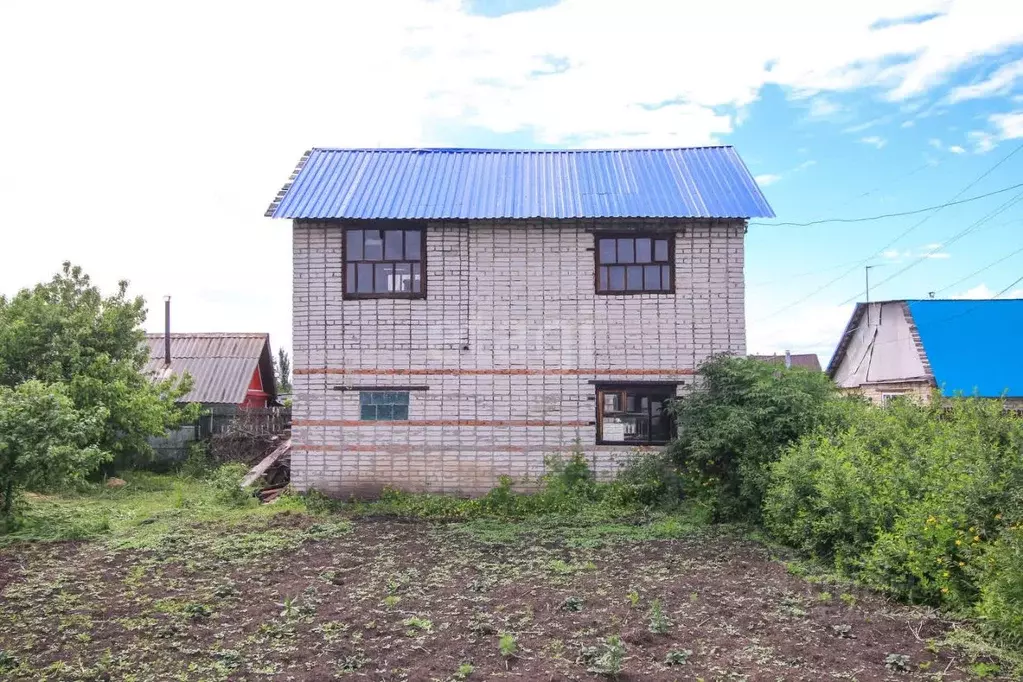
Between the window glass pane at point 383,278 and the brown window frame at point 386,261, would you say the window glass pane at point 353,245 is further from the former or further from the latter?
the window glass pane at point 383,278

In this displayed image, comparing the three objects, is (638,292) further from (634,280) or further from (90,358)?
(90,358)

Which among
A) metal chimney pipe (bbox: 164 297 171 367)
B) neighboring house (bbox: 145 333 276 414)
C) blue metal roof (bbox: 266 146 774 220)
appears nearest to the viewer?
blue metal roof (bbox: 266 146 774 220)

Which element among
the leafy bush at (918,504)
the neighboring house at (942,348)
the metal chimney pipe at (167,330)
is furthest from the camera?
the metal chimney pipe at (167,330)

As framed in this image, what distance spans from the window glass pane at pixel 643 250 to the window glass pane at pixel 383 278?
399cm

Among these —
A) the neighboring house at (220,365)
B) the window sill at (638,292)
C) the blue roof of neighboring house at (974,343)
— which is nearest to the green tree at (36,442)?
the window sill at (638,292)

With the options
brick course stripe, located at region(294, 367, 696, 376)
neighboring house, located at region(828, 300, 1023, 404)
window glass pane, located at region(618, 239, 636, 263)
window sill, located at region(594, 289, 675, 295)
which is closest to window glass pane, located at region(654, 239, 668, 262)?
window glass pane, located at region(618, 239, 636, 263)

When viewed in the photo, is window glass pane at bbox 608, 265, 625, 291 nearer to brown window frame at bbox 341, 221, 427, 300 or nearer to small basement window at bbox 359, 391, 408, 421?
brown window frame at bbox 341, 221, 427, 300

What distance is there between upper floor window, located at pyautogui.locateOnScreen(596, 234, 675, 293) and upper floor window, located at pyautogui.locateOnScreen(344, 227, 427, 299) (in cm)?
291

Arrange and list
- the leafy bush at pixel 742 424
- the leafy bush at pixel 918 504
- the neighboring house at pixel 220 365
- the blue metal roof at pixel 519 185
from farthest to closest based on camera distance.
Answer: the neighboring house at pixel 220 365 < the blue metal roof at pixel 519 185 < the leafy bush at pixel 742 424 < the leafy bush at pixel 918 504

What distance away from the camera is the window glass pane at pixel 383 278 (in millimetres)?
12930

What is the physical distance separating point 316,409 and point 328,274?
2.18m

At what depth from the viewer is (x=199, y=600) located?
731cm

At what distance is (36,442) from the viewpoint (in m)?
11.0

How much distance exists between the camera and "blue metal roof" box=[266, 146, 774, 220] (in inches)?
496
